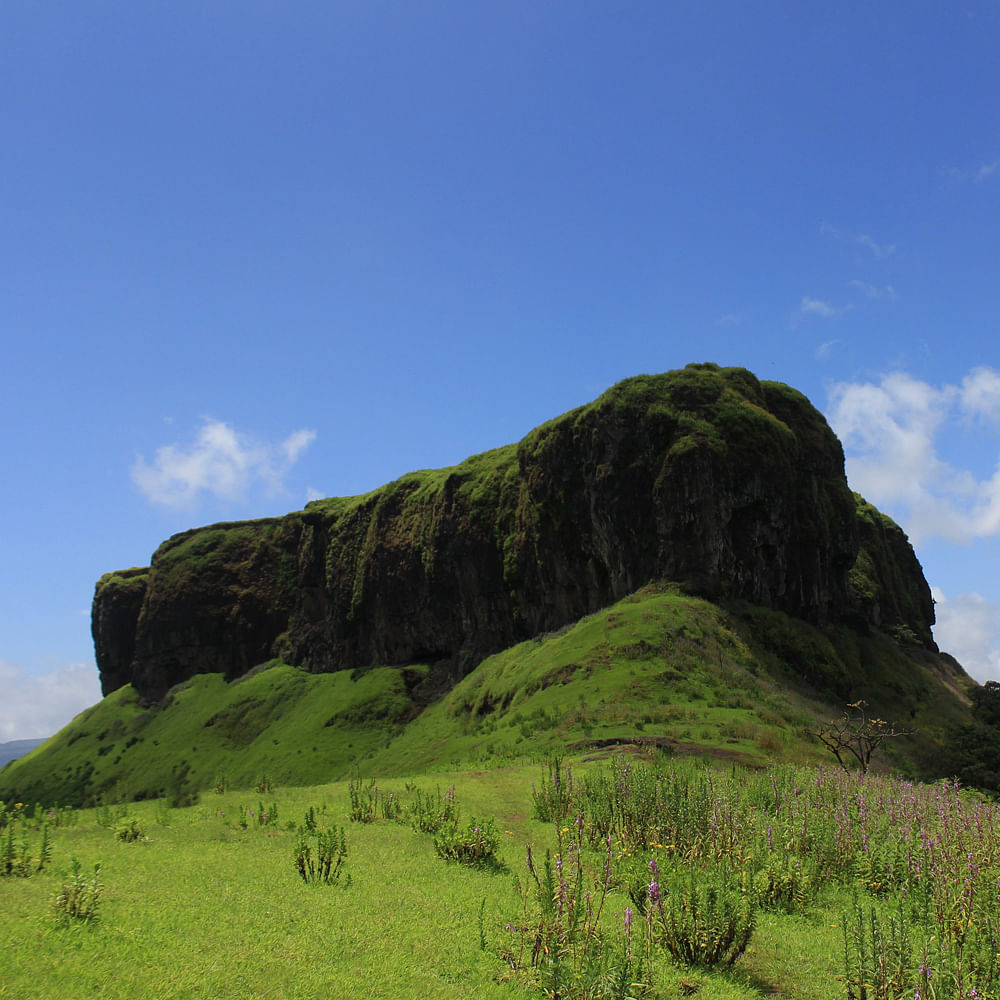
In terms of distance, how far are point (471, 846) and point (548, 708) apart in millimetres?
21089

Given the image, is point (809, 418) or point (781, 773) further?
point (809, 418)

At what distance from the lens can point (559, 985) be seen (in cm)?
536

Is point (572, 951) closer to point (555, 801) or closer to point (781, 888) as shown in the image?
point (781, 888)

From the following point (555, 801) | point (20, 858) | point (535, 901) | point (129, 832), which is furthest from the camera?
point (555, 801)

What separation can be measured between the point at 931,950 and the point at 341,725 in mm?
61880

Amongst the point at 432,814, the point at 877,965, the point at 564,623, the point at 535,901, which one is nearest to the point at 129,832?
the point at 432,814

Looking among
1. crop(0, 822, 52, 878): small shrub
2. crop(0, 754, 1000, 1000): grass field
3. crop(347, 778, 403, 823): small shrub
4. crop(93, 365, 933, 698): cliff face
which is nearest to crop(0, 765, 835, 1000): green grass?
crop(0, 754, 1000, 1000): grass field

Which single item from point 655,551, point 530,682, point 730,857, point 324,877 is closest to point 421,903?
point 324,877

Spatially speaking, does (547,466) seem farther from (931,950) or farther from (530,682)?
(931,950)

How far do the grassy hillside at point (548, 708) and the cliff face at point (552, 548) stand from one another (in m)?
3.65

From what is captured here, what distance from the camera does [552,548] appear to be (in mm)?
57531

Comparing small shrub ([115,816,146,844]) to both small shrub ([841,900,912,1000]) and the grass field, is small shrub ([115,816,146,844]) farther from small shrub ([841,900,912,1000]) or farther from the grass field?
small shrub ([841,900,912,1000])

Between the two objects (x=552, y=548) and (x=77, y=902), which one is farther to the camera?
(x=552, y=548)

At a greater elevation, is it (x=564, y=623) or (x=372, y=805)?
(x=564, y=623)
